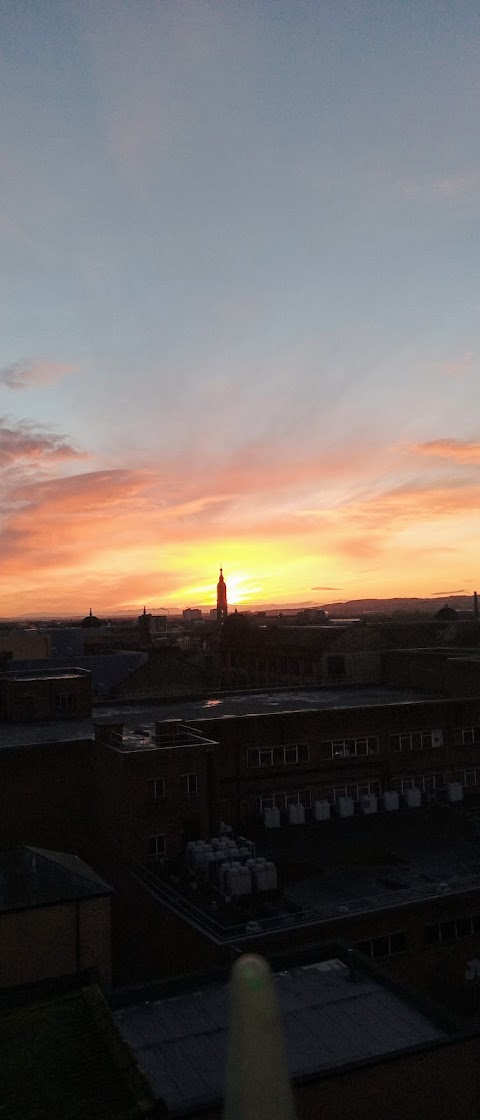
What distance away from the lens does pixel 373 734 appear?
41.9m

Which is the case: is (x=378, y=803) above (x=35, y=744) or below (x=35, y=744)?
below

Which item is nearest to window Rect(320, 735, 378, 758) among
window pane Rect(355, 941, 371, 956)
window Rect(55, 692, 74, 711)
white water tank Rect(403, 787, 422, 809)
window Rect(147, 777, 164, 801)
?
white water tank Rect(403, 787, 422, 809)

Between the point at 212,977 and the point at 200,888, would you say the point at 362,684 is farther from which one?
the point at 212,977

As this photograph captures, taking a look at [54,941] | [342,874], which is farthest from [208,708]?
[54,941]

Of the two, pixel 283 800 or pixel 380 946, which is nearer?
pixel 380 946

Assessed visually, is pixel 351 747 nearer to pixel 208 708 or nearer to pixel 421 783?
pixel 421 783

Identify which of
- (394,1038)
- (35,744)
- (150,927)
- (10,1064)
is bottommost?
(150,927)

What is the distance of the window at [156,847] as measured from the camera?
32.4 m

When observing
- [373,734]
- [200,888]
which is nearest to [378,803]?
[373,734]

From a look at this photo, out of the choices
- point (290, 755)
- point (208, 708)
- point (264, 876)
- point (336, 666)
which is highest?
point (336, 666)

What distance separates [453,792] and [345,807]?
6505 millimetres

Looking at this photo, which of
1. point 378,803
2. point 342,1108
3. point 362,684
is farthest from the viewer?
point 362,684

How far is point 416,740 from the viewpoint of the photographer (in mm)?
43000

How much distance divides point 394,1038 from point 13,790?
75.5 feet
